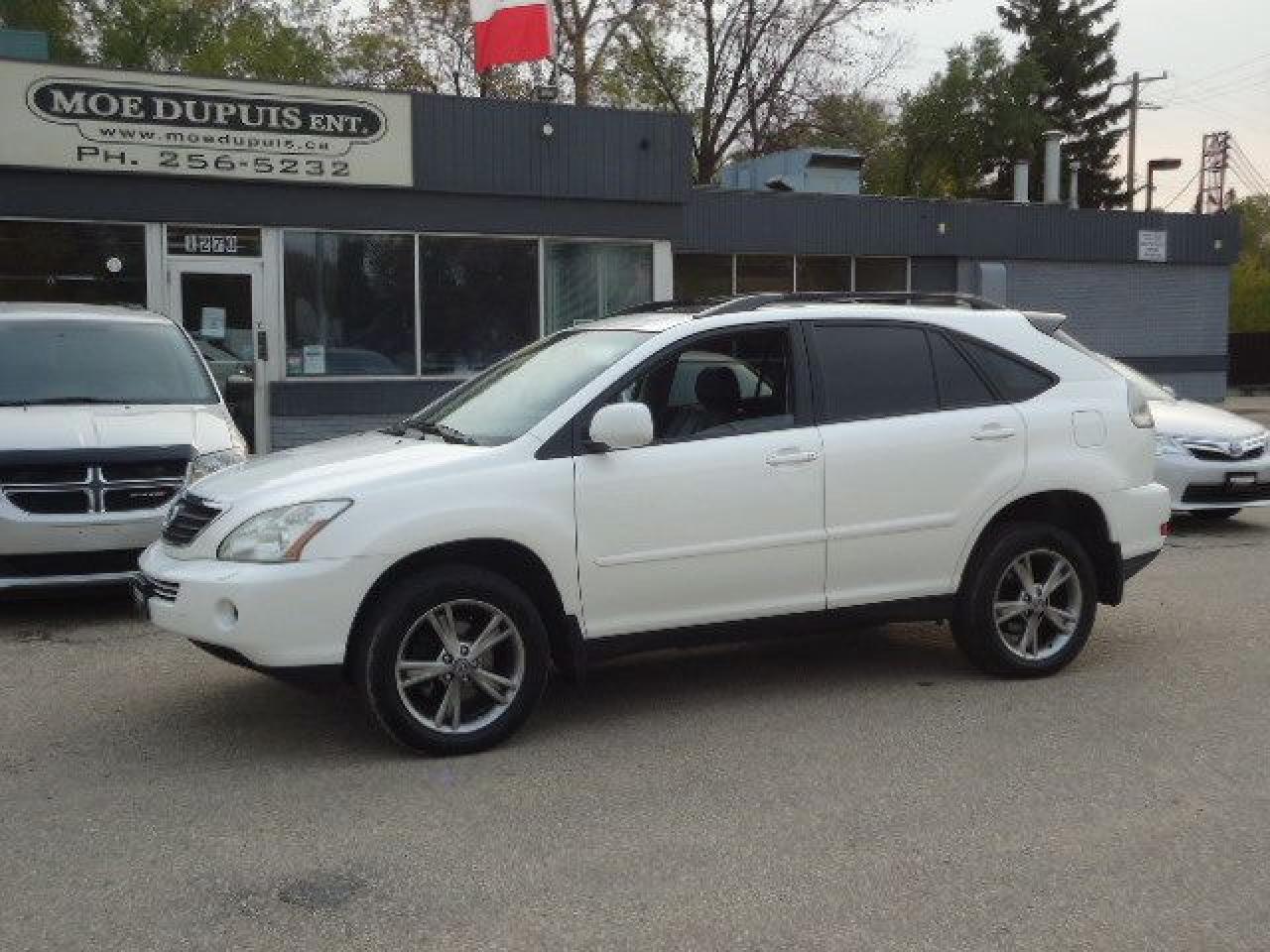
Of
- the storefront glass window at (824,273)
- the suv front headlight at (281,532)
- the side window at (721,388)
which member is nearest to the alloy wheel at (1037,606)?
the side window at (721,388)

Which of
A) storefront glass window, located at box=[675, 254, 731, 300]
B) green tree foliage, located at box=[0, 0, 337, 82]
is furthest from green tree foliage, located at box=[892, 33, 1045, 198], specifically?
storefront glass window, located at box=[675, 254, 731, 300]

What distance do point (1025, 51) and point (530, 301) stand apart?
151 feet

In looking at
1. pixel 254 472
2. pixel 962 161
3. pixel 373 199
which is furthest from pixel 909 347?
pixel 962 161

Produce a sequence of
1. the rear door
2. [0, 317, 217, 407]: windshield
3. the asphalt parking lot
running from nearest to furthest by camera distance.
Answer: the asphalt parking lot → the rear door → [0, 317, 217, 407]: windshield

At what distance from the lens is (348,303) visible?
1669 centimetres

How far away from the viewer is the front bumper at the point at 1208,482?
10.6 m

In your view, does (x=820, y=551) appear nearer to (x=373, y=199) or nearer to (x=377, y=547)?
(x=377, y=547)

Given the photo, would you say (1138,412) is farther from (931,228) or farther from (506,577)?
(931,228)

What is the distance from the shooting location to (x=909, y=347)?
6207mm

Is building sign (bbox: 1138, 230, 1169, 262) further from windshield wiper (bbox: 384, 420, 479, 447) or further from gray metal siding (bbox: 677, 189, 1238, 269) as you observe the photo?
windshield wiper (bbox: 384, 420, 479, 447)

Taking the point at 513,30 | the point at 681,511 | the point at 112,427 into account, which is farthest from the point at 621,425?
the point at 513,30

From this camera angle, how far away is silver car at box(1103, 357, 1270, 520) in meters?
10.6

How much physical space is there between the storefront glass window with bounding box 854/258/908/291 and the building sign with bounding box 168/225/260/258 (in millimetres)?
10434

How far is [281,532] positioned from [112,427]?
10.9 feet
